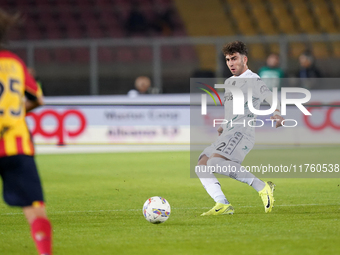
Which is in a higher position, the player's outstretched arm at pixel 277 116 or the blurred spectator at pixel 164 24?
the blurred spectator at pixel 164 24

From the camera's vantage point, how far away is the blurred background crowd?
52.0 feet

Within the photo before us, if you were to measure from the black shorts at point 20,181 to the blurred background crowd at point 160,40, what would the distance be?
10910 mm

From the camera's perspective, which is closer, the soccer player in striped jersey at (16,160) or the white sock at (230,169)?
the soccer player in striped jersey at (16,160)

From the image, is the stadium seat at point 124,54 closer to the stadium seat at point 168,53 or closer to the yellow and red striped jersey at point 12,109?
the stadium seat at point 168,53

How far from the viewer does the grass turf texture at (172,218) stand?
5039mm

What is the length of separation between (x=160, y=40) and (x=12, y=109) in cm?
1226

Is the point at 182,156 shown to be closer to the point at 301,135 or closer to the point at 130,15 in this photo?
the point at 301,135

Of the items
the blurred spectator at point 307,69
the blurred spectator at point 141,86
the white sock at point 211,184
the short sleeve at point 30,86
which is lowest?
the white sock at point 211,184

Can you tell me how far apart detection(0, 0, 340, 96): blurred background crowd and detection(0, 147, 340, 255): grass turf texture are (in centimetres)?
503

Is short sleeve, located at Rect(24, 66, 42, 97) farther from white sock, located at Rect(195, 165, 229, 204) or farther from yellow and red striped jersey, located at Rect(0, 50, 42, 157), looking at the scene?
white sock, located at Rect(195, 165, 229, 204)

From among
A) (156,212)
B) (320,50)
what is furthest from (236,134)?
(320,50)

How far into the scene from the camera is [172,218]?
6.51 meters

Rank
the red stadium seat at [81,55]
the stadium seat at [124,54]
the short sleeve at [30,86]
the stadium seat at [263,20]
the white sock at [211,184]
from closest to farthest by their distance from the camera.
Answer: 1. the short sleeve at [30,86]
2. the white sock at [211,184]
3. the stadium seat at [124,54]
4. the red stadium seat at [81,55]
5. the stadium seat at [263,20]

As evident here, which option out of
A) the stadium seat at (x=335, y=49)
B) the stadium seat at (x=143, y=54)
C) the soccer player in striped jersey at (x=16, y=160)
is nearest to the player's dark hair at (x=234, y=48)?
the soccer player in striped jersey at (x=16, y=160)
